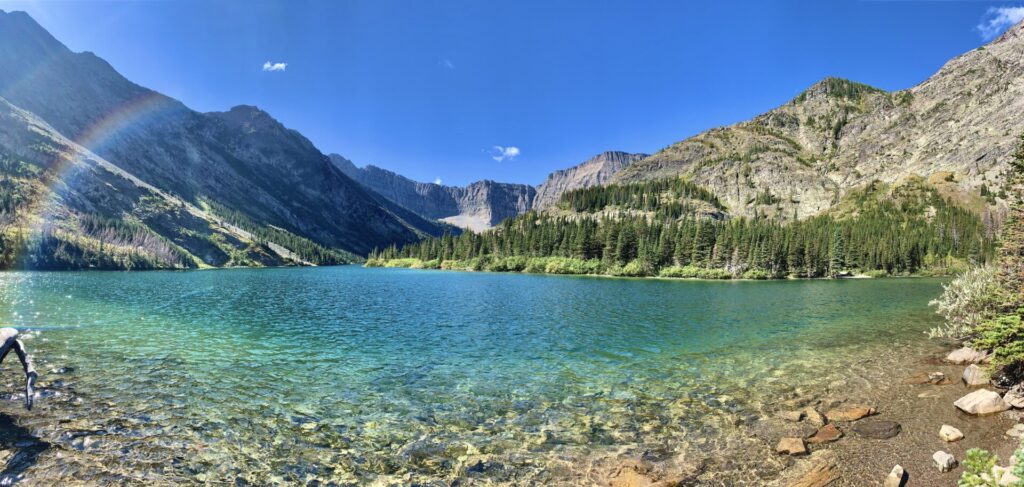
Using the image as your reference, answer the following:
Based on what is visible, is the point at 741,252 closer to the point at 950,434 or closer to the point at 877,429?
the point at 877,429

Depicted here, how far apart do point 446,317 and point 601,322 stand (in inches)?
652

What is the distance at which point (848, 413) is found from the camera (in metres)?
17.9

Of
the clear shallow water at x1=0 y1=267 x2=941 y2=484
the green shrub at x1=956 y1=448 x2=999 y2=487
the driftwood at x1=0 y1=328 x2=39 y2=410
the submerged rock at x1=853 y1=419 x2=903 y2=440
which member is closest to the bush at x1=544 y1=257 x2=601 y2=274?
the clear shallow water at x1=0 y1=267 x2=941 y2=484

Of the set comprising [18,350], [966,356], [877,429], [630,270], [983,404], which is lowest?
[877,429]

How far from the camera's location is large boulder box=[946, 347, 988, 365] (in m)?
24.6

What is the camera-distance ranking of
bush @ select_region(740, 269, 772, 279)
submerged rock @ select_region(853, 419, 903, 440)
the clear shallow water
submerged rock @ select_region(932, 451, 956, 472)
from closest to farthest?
submerged rock @ select_region(932, 451, 956, 472), the clear shallow water, submerged rock @ select_region(853, 419, 903, 440), bush @ select_region(740, 269, 772, 279)

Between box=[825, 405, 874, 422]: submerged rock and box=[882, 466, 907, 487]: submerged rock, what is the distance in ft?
17.9

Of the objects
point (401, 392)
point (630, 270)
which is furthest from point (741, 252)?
point (401, 392)

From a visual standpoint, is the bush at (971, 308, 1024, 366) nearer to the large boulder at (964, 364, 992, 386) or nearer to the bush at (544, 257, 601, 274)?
the large boulder at (964, 364, 992, 386)

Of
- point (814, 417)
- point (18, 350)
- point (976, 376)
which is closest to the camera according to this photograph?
point (18, 350)

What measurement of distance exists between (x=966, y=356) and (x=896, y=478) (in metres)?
20.7

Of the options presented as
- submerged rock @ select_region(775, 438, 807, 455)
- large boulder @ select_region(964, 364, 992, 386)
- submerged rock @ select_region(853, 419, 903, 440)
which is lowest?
submerged rock @ select_region(775, 438, 807, 455)

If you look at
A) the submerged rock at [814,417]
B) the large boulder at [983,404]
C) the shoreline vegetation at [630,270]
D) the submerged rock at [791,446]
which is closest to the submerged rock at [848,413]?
the submerged rock at [814,417]

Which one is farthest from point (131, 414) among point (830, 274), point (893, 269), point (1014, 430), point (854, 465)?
point (893, 269)
